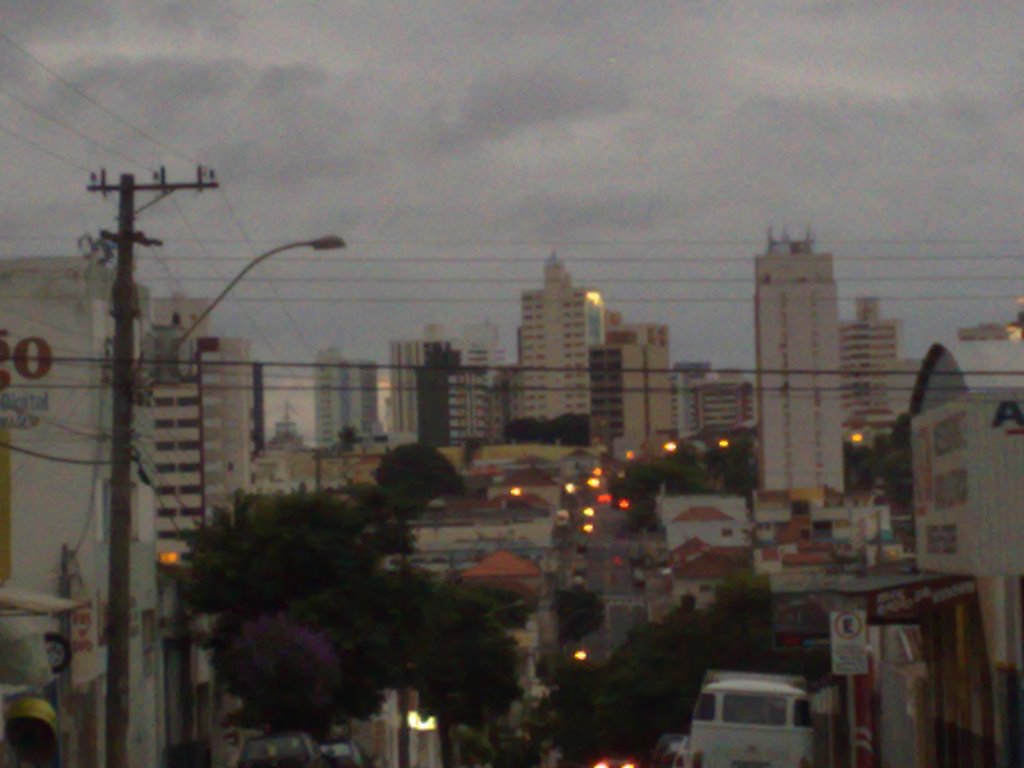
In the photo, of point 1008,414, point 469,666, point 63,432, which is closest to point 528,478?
point 469,666

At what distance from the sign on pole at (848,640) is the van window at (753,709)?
1.30 m

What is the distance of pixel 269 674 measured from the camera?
34.3 metres

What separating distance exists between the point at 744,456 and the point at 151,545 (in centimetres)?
16175

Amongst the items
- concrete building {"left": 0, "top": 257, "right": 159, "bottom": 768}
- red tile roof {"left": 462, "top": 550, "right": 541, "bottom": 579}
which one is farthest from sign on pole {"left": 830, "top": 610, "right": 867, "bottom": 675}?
red tile roof {"left": 462, "top": 550, "right": 541, "bottom": 579}

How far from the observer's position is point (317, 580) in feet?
119

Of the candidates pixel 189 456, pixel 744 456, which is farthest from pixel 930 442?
pixel 744 456

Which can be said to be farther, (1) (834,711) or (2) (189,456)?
(2) (189,456)

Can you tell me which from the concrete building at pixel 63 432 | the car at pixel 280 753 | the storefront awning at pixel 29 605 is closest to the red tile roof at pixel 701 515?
the concrete building at pixel 63 432

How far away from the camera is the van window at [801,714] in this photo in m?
25.5

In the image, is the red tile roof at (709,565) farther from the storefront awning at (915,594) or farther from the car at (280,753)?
the storefront awning at (915,594)

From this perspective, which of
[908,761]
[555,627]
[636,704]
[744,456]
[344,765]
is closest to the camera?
[344,765]

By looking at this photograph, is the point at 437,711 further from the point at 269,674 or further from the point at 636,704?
the point at 269,674

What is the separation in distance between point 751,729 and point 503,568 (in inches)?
2750

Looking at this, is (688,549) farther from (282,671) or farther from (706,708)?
(706,708)
